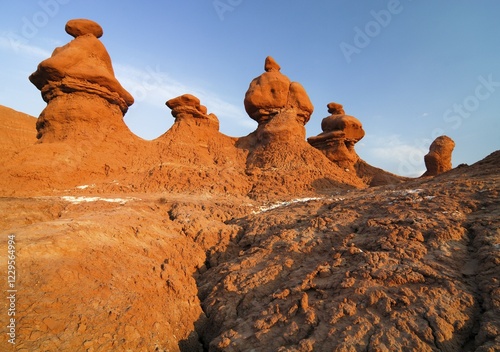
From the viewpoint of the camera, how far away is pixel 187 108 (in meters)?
14.4

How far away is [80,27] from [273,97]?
33.0ft

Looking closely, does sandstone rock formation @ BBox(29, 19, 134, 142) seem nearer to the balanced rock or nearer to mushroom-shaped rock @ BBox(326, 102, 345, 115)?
the balanced rock

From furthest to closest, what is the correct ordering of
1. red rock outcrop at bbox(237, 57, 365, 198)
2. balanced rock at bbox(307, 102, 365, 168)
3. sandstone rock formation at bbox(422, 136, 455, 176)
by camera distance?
balanced rock at bbox(307, 102, 365, 168), sandstone rock formation at bbox(422, 136, 455, 176), red rock outcrop at bbox(237, 57, 365, 198)

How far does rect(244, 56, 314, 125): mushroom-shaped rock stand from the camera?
15852 mm

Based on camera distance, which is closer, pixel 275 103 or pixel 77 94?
pixel 77 94

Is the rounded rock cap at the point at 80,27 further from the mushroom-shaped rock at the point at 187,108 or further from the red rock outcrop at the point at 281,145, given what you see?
the red rock outcrop at the point at 281,145

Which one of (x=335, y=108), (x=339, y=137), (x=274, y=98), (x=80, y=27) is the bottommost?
(x=339, y=137)

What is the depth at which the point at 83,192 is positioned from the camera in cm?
960

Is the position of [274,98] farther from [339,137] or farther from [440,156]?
[440,156]

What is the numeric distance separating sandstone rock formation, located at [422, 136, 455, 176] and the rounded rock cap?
66.3ft

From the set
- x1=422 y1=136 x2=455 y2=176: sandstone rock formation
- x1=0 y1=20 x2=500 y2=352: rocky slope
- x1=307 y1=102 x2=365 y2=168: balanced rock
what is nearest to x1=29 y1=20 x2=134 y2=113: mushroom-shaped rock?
x1=0 y1=20 x2=500 y2=352: rocky slope

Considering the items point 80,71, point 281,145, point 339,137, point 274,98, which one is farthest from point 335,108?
point 80,71

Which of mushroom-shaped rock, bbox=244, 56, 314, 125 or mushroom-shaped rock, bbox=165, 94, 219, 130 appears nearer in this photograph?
mushroom-shaped rock, bbox=165, 94, 219, 130

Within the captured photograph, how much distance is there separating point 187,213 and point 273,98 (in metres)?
10.9
